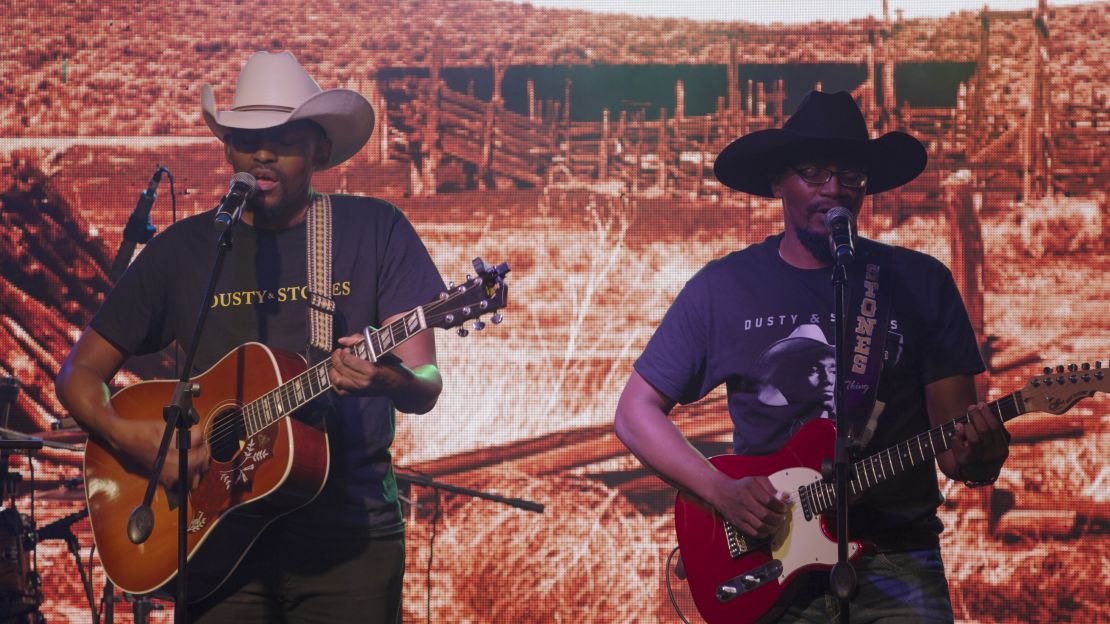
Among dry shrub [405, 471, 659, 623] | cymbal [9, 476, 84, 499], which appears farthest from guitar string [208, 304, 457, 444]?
cymbal [9, 476, 84, 499]

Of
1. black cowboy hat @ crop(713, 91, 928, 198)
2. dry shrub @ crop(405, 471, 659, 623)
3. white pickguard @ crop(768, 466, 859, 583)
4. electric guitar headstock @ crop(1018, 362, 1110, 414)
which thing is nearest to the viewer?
electric guitar headstock @ crop(1018, 362, 1110, 414)

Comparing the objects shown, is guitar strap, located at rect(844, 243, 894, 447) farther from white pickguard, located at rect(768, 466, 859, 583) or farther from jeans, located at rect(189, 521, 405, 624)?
jeans, located at rect(189, 521, 405, 624)

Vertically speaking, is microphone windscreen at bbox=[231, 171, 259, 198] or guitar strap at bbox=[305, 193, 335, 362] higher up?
microphone windscreen at bbox=[231, 171, 259, 198]

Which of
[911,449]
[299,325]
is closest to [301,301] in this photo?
[299,325]

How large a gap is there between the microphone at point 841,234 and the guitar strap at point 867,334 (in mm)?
→ 352

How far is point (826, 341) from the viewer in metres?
3.22

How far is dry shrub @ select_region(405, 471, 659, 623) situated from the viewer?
5812 mm

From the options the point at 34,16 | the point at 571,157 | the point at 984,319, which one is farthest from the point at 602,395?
the point at 34,16

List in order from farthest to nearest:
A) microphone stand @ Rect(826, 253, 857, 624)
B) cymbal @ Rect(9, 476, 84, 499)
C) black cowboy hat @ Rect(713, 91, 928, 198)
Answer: cymbal @ Rect(9, 476, 84, 499)
black cowboy hat @ Rect(713, 91, 928, 198)
microphone stand @ Rect(826, 253, 857, 624)

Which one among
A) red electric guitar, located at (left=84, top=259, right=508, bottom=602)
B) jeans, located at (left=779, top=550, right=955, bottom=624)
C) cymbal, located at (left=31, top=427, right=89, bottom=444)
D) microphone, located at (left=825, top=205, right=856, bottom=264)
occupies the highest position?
microphone, located at (left=825, top=205, right=856, bottom=264)

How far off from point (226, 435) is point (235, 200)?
713 millimetres

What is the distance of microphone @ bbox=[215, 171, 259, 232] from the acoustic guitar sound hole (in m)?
0.58

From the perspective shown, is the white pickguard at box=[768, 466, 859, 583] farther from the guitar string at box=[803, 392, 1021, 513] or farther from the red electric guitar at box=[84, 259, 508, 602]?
the red electric guitar at box=[84, 259, 508, 602]

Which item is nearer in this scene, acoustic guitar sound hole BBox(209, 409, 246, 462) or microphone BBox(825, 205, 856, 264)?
microphone BBox(825, 205, 856, 264)
